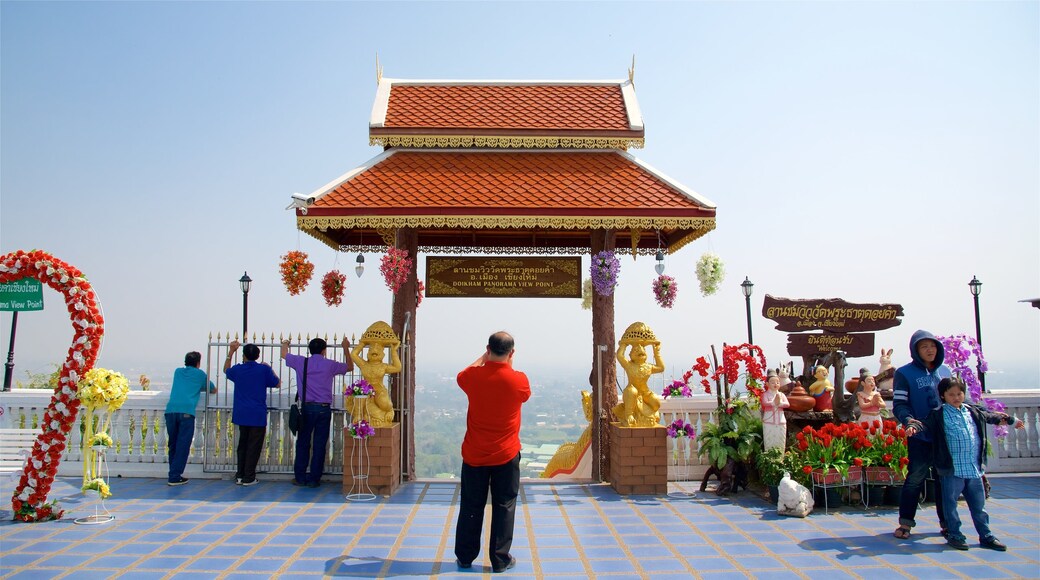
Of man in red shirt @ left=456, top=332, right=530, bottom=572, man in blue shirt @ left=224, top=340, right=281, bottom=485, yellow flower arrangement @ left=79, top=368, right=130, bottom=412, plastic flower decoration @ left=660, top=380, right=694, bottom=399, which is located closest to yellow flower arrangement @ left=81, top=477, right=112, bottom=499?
yellow flower arrangement @ left=79, top=368, right=130, bottom=412

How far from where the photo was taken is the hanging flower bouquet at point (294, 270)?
28.5 feet

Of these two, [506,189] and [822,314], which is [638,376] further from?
[506,189]

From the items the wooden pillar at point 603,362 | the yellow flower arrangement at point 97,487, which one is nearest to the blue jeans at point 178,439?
the yellow flower arrangement at point 97,487

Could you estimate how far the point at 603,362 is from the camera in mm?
9195

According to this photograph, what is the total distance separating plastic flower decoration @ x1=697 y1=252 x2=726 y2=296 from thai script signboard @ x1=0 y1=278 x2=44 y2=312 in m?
9.36

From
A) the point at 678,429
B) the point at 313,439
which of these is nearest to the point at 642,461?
the point at 678,429

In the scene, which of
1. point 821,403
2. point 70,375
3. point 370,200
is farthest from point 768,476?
point 70,375

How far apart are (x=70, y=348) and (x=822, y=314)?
9032 millimetres

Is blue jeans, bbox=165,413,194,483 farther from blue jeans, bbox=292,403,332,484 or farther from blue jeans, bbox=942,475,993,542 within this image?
blue jeans, bbox=942,475,993,542

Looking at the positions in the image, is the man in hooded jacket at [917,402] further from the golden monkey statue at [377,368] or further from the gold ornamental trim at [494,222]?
the golden monkey statue at [377,368]

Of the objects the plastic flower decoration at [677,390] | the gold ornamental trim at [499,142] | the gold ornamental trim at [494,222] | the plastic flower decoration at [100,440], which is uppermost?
the gold ornamental trim at [499,142]

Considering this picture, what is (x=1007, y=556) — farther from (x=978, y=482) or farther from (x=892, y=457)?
(x=892, y=457)

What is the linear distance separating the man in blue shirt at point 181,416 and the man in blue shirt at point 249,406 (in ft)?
1.67

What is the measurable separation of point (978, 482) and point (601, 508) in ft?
11.7
